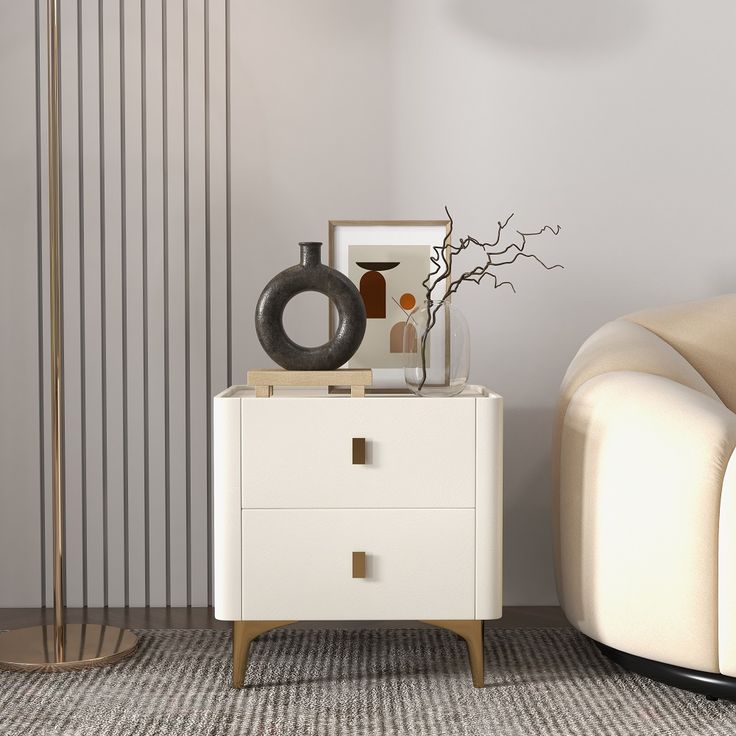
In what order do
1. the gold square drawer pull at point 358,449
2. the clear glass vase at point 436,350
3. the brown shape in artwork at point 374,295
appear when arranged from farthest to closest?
the brown shape in artwork at point 374,295, the clear glass vase at point 436,350, the gold square drawer pull at point 358,449

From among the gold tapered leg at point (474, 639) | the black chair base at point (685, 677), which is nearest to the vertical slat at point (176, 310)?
the gold tapered leg at point (474, 639)

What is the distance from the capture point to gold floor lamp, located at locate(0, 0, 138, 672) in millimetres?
1814

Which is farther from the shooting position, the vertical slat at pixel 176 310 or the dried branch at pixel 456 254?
the vertical slat at pixel 176 310

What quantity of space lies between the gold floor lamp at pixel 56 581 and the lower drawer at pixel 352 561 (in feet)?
1.34

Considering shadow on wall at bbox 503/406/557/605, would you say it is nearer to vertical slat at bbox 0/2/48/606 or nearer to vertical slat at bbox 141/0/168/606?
vertical slat at bbox 141/0/168/606

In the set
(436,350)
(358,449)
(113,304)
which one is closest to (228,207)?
(113,304)

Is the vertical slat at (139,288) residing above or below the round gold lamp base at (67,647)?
above

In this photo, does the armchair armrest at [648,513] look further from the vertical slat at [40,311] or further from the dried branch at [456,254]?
the vertical slat at [40,311]

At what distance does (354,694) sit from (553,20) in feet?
5.40

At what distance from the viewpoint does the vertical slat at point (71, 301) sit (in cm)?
219

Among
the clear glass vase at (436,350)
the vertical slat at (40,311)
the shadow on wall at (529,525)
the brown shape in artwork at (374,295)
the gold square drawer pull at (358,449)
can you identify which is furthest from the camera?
the shadow on wall at (529,525)

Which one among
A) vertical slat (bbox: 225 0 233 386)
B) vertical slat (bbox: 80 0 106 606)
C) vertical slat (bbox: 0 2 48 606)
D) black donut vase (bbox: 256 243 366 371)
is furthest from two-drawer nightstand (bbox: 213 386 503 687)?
vertical slat (bbox: 0 2 48 606)

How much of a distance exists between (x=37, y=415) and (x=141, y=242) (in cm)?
50

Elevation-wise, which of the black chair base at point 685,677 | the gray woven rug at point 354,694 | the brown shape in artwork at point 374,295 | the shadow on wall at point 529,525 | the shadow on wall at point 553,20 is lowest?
the gray woven rug at point 354,694
